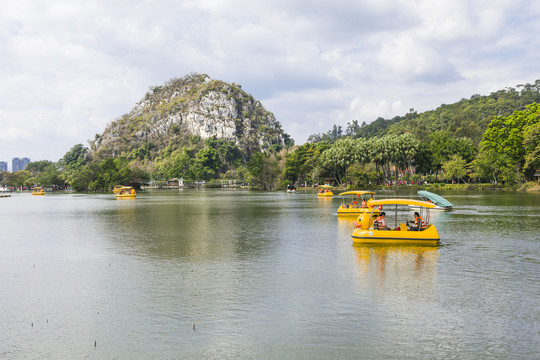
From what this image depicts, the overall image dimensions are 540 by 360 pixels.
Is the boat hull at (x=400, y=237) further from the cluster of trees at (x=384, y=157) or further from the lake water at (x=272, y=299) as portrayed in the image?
the cluster of trees at (x=384, y=157)

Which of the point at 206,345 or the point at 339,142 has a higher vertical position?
the point at 339,142

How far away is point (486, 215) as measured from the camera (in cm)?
5119

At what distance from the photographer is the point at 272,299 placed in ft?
59.2

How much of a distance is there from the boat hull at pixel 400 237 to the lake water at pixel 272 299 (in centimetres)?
65

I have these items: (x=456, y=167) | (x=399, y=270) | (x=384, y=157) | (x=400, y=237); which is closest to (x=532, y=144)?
(x=456, y=167)

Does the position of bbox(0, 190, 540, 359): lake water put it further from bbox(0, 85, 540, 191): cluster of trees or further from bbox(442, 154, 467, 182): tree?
bbox(442, 154, 467, 182): tree

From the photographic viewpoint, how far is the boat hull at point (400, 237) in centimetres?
2986

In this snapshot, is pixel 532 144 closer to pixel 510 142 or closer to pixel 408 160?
pixel 510 142

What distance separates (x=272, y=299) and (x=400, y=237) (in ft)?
48.7

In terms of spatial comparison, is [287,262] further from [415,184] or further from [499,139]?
[415,184]

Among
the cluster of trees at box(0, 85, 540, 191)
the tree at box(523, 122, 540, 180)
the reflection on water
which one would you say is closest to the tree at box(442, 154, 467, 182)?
the cluster of trees at box(0, 85, 540, 191)

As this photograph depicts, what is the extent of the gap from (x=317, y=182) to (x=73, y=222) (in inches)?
4728

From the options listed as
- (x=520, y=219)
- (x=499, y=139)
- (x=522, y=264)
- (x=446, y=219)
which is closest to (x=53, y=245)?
(x=522, y=264)

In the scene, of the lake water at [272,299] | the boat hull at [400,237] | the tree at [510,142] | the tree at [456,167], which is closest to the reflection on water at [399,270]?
the lake water at [272,299]
